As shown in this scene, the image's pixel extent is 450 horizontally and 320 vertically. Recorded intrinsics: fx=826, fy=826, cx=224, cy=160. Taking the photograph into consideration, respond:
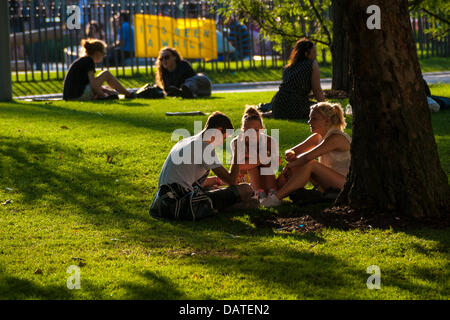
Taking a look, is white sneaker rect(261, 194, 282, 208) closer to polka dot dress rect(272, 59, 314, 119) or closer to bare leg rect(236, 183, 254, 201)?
bare leg rect(236, 183, 254, 201)

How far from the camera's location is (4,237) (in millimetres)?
6730

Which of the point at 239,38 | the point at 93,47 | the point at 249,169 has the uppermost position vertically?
the point at 239,38

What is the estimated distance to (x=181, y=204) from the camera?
720cm

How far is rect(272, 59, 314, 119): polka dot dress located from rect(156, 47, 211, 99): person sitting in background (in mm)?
3842

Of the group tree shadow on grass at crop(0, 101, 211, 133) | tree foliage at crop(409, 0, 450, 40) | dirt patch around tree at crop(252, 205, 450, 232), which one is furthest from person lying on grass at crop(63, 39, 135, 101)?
dirt patch around tree at crop(252, 205, 450, 232)

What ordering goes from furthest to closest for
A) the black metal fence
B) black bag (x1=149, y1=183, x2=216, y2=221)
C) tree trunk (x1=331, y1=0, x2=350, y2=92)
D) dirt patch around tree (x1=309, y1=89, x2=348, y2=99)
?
the black metal fence < tree trunk (x1=331, y1=0, x2=350, y2=92) < dirt patch around tree (x1=309, y1=89, x2=348, y2=99) < black bag (x1=149, y1=183, x2=216, y2=221)

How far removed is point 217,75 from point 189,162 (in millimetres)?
14706

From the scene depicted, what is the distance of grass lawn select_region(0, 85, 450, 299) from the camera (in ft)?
17.1

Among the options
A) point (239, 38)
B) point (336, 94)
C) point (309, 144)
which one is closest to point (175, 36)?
point (239, 38)

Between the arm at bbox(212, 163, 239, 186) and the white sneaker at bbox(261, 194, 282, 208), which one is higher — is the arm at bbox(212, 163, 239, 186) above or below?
above

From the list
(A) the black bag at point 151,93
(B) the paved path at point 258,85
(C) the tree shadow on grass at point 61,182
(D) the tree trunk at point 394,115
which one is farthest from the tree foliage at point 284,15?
(D) the tree trunk at point 394,115

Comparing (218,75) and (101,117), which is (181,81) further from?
(218,75)

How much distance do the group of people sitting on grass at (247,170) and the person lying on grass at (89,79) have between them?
7.56 meters

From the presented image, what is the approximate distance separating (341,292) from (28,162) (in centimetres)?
546
